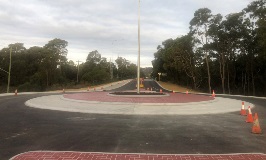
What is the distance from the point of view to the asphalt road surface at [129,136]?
7215mm

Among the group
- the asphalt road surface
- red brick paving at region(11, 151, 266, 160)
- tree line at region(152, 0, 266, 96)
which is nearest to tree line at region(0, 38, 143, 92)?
tree line at region(152, 0, 266, 96)

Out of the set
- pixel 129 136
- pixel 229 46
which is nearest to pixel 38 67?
pixel 229 46

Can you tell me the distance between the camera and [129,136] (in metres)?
8.70

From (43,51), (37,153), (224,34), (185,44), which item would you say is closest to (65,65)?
(43,51)

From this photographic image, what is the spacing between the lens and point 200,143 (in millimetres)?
7820

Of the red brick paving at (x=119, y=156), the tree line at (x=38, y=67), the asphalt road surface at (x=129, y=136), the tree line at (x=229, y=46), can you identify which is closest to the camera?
the red brick paving at (x=119, y=156)

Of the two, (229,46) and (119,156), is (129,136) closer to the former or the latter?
(119,156)

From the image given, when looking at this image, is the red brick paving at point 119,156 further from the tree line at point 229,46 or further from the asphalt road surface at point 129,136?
the tree line at point 229,46

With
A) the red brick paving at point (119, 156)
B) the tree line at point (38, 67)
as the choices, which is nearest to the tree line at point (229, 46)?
the tree line at point (38, 67)

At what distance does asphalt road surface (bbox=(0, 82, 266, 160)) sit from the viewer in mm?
7215

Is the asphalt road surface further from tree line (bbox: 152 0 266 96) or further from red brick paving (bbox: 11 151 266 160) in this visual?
tree line (bbox: 152 0 266 96)

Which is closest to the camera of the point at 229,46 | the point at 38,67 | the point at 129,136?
the point at 129,136

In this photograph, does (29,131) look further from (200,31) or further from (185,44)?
(185,44)

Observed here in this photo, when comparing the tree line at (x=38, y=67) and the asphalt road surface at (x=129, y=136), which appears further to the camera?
the tree line at (x=38, y=67)
